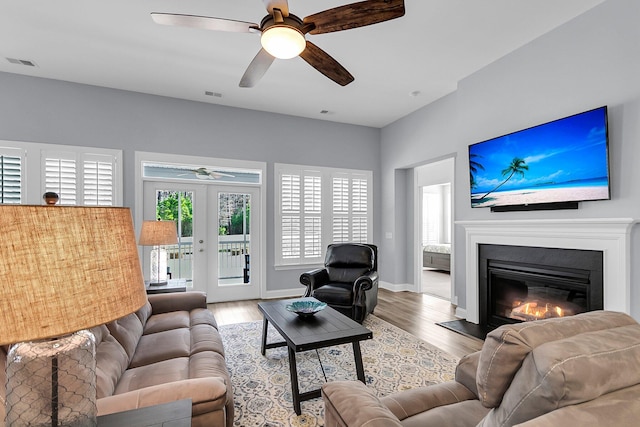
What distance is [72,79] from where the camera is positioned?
4223 mm

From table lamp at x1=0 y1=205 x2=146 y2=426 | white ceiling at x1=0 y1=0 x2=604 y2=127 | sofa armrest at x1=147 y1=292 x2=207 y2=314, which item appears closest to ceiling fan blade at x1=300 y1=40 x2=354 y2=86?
white ceiling at x1=0 y1=0 x2=604 y2=127

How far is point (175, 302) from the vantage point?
3.14m

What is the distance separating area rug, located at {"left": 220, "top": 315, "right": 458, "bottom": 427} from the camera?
2.22m

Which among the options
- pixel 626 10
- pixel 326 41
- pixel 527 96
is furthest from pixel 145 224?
pixel 626 10

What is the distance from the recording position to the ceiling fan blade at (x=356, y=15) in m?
1.98

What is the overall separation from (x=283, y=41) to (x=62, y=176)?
3775mm

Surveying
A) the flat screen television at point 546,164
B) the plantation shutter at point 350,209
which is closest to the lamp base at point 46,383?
the flat screen television at point 546,164

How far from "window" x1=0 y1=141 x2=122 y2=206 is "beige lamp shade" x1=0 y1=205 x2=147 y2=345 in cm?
436

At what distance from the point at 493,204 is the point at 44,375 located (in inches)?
158

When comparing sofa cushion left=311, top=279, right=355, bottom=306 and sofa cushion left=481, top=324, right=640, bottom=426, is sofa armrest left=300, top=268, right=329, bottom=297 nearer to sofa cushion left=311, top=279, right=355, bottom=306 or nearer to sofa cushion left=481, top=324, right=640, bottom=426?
sofa cushion left=311, top=279, right=355, bottom=306

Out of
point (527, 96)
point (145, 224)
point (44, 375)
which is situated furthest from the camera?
Answer: point (145, 224)

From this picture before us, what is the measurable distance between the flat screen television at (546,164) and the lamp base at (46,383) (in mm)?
3657

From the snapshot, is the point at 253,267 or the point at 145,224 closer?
the point at 145,224

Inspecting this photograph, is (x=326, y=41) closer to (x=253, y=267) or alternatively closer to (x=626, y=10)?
(x=626, y=10)
